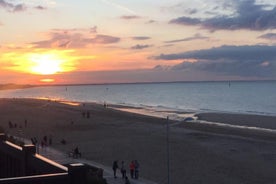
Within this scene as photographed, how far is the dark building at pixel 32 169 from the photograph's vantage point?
562 cm

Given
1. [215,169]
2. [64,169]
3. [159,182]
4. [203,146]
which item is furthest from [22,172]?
[203,146]

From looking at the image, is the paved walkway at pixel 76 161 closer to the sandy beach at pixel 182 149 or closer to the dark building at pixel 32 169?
the sandy beach at pixel 182 149

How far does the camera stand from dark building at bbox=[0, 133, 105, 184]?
562 centimetres

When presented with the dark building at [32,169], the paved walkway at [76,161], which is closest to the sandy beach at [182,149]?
the paved walkway at [76,161]

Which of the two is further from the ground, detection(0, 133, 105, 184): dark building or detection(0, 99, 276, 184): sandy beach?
detection(0, 133, 105, 184): dark building

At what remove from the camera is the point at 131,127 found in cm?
4978

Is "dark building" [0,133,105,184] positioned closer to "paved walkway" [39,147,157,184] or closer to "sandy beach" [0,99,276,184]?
"paved walkway" [39,147,157,184]

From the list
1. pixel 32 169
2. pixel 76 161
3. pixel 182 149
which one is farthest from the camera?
pixel 182 149

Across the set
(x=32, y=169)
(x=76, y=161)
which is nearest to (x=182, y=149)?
(x=76, y=161)

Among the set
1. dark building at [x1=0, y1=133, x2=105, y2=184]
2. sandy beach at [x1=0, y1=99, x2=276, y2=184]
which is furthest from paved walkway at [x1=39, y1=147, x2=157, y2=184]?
dark building at [x1=0, y1=133, x2=105, y2=184]

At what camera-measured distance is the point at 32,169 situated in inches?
287

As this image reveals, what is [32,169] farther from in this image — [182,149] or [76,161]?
[182,149]

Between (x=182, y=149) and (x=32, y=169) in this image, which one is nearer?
(x=32, y=169)

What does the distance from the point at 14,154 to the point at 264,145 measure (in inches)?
1184
